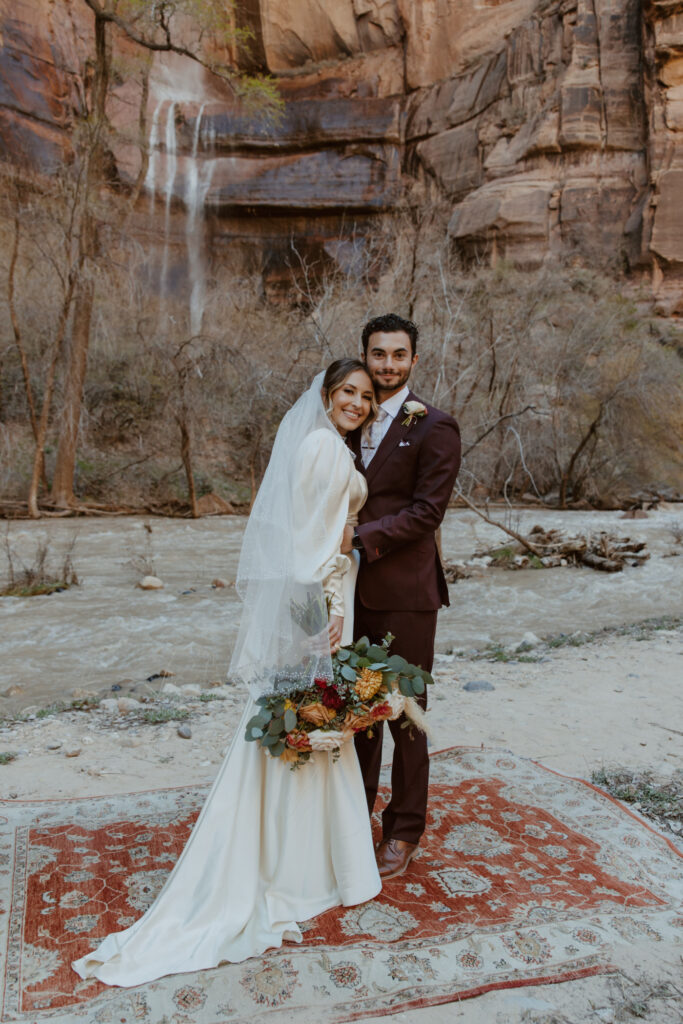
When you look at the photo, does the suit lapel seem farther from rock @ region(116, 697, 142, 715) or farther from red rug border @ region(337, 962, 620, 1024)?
rock @ region(116, 697, 142, 715)

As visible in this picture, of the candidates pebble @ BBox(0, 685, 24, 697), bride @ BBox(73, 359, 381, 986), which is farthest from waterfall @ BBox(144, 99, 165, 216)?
bride @ BBox(73, 359, 381, 986)

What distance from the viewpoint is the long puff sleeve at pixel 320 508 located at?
2572mm

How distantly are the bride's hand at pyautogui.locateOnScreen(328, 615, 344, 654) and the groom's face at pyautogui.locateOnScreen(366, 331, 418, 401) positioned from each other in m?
0.85

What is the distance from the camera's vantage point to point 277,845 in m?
2.57

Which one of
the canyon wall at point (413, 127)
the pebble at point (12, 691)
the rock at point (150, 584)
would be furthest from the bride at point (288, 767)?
the canyon wall at point (413, 127)

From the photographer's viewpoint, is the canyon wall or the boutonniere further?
the canyon wall

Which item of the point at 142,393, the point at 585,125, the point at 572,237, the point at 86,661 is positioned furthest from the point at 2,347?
the point at 585,125

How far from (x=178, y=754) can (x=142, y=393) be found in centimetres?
1777

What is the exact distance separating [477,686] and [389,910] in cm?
318

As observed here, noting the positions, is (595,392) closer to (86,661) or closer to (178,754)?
(86,661)

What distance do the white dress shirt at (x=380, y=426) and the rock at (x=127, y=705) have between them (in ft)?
10.1

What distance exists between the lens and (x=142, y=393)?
68.4ft

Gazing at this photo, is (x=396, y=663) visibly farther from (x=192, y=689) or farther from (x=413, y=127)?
(x=413, y=127)

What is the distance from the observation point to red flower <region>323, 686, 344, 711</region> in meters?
2.50
